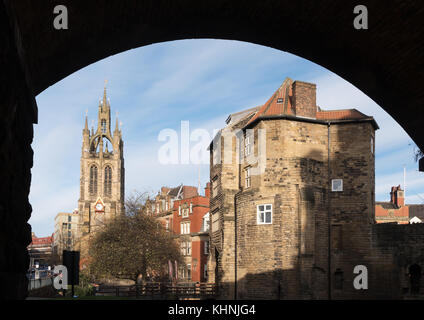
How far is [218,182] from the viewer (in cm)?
3478

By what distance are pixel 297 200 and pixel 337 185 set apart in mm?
2933

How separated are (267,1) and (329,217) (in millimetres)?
23934

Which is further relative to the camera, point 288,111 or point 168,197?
point 168,197

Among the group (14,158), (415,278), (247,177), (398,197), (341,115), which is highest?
(341,115)

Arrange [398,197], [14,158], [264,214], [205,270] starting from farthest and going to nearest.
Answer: [398,197] → [205,270] → [264,214] → [14,158]

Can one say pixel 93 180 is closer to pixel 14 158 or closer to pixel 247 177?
pixel 247 177

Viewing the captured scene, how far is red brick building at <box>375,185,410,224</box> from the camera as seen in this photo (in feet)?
223

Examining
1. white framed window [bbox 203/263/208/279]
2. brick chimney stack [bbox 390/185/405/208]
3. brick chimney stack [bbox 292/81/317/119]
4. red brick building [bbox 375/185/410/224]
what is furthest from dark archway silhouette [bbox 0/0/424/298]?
brick chimney stack [bbox 390/185/405/208]

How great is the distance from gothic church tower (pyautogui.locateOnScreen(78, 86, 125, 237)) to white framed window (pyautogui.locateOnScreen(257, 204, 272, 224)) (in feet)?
269

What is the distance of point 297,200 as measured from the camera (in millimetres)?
28531

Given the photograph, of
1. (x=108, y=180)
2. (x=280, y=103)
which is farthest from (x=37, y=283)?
(x=108, y=180)

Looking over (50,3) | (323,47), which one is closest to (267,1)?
(323,47)

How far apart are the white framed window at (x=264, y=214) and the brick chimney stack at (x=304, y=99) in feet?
19.8
